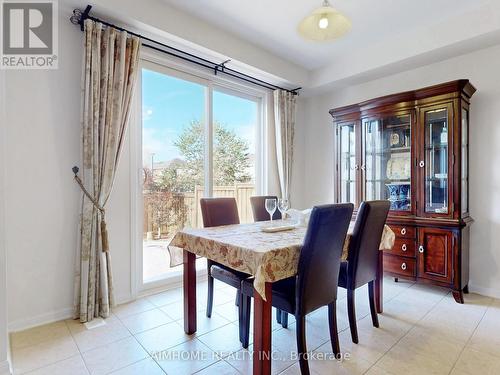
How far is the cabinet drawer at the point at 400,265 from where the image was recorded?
2.88m

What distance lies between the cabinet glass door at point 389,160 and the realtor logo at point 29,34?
3.22m

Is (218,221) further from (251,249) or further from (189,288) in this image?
(251,249)

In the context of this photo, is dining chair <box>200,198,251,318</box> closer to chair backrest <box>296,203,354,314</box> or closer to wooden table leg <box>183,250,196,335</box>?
A: wooden table leg <box>183,250,196,335</box>

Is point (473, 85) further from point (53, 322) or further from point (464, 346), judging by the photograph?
point (53, 322)

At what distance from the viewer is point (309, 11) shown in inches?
104

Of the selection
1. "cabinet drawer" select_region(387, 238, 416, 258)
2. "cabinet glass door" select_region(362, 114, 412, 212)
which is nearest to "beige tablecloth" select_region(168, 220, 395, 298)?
"cabinet drawer" select_region(387, 238, 416, 258)

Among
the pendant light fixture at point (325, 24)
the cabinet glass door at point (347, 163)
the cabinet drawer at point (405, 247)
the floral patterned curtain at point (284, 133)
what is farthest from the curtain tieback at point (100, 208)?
the cabinet drawer at point (405, 247)

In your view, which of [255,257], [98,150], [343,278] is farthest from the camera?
[98,150]

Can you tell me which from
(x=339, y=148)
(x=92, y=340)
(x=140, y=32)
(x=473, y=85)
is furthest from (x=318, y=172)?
(x=92, y=340)

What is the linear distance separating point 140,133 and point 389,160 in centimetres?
278

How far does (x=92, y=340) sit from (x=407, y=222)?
304 centimetres

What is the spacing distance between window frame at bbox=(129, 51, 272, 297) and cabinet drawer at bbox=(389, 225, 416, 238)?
1.72m

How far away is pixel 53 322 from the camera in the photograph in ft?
7.12

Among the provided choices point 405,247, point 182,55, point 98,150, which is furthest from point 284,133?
point 98,150
